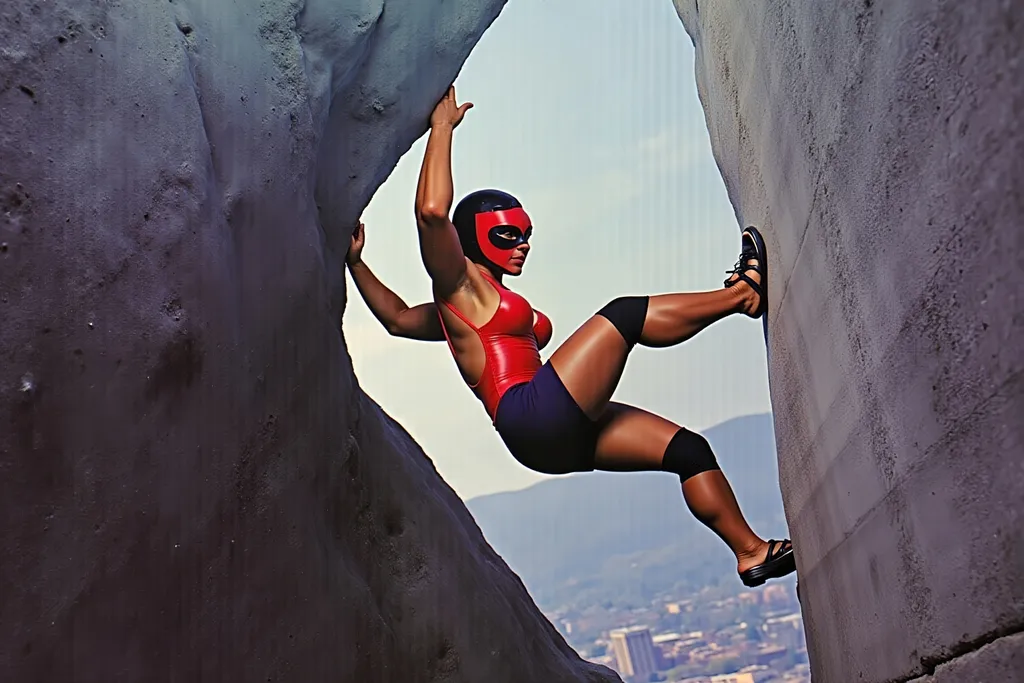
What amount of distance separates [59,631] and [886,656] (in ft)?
3.71

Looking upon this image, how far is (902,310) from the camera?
107 centimetres

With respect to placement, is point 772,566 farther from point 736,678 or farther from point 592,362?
point 736,678

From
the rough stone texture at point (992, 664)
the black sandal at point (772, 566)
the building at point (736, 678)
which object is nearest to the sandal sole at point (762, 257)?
the black sandal at point (772, 566)

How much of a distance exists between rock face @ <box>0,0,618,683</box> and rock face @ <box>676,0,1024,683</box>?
3.05 ft

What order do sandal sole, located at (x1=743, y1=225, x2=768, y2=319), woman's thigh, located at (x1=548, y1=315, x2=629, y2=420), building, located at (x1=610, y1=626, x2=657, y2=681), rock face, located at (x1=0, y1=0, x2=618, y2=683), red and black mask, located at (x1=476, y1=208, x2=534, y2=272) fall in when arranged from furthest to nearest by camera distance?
building, located at (x1=610, y1=626, x2=657, y2=681) < red and black mask, located at (x1=476, y1=208, x2=534, y2=272) < woman's thigh, located at (x1=548, y1=315, x2=629, y2=420) < sandal sole, located at (x1=743, y1=225, x2=768, y2=319) < rock face, located at (x1=0, y1=0, x2=618, y2=683)

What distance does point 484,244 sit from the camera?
104 inches

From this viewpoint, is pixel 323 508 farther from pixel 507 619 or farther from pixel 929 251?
pixel 929 251

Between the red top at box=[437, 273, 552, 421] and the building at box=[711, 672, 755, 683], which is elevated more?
the red top at box=[437, 273, 552, 421]

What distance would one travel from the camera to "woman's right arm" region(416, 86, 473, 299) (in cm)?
235

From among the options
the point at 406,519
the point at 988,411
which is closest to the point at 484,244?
the point at 406,519

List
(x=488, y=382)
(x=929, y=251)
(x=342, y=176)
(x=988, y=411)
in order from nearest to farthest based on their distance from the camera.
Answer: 1. (x=988, y=411)
2. (x=929, y=251)
3. (x=342, y=176)
4. (x=488, y=382)

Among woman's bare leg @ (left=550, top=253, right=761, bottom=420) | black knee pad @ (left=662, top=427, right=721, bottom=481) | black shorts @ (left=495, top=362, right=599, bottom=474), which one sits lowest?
black knee pad @ (left=662, top=427, right=721, bottom=481)

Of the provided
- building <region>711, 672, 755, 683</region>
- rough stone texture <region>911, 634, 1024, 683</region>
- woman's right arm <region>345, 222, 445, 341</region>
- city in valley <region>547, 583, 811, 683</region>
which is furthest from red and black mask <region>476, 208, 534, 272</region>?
building <region>711, 672, 755, 683</region>

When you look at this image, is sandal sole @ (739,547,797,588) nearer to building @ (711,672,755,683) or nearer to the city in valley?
the city in valley
